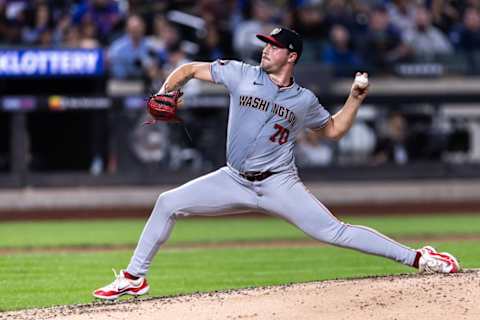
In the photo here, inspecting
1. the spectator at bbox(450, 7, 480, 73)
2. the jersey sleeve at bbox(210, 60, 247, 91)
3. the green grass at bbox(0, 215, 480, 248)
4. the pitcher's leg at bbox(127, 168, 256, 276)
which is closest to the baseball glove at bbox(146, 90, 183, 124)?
the jersey sleeve at bbox(210, 60, 247, 91)

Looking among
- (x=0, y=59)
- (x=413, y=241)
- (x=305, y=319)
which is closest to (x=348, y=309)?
(x=305, y=319)

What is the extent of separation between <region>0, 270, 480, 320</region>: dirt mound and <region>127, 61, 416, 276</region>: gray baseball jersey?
304 mm

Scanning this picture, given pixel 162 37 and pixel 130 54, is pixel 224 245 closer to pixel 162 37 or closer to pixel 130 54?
pixel 130 54

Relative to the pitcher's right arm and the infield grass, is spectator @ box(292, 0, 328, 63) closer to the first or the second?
the infield grass

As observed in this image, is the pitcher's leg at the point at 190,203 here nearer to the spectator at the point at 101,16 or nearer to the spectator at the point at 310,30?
the spectator at the point at 101,16

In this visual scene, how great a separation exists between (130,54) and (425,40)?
532 centimetres

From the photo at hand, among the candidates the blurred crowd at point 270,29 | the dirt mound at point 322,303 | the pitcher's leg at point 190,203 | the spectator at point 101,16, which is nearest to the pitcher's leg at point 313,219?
the pitcher's leg at point 190,203

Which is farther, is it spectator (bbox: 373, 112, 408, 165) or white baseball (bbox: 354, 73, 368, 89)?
spectator (bbox: 373, 112, 408, 165)

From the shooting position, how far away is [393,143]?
18.2 meters

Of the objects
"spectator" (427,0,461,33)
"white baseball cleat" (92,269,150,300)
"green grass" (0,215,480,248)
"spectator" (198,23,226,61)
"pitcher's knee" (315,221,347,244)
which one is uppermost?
"spectator" (427,0,461,33)

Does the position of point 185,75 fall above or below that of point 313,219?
above

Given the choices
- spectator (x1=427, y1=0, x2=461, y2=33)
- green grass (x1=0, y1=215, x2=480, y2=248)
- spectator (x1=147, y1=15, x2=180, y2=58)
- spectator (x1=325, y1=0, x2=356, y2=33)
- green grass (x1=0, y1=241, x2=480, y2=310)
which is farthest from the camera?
spectator (x1=427, y1=0, x2=461, y2=33)

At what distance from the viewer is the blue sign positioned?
54.5 ft

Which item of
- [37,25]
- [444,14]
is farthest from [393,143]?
[37,25]
